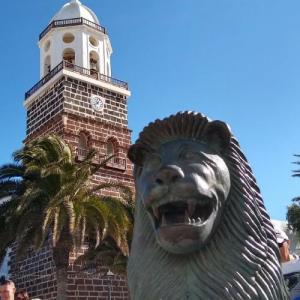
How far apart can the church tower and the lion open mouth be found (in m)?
19.6

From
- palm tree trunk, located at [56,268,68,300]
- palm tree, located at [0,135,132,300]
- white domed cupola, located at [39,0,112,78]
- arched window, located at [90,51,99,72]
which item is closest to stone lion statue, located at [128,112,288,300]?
palm tree, located at [0,135,132,300]

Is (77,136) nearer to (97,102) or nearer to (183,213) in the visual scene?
(97,102)

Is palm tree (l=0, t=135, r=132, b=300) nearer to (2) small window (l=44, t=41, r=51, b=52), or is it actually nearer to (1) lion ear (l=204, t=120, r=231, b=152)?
(1) lion ear (l=204, t=120, r=231, b=152)

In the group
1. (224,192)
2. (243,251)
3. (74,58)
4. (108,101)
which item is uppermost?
(74,58)

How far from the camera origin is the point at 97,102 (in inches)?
1007

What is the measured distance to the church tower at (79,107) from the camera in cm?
2220

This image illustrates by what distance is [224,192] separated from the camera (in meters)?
2.42

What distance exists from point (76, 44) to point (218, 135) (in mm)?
24903

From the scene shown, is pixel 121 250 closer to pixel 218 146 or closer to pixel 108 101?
pixel 108 101

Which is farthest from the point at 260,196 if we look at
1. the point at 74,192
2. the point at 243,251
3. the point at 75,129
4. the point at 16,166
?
the point at 75,129

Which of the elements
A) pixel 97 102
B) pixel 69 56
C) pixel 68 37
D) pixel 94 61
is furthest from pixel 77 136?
pixel 68 37

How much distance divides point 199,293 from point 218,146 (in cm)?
A: 67

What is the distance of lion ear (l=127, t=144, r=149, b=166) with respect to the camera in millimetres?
2572

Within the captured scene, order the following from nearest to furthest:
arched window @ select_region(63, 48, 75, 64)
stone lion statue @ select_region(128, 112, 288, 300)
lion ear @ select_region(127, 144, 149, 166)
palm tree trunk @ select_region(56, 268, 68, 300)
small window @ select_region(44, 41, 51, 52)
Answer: stone lion statue @ select_region(128, 112, 288, 300), lion ear @ select_region(127, 144, 149, 166), palm tree trunk @ select_region(56, 268, 68, 300), arched window @ select_region(63, 48, 75, 64), small window @ select_region(44, 41, 51, 52)
